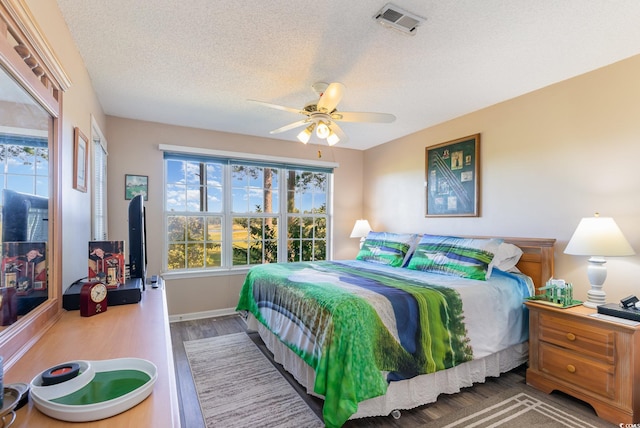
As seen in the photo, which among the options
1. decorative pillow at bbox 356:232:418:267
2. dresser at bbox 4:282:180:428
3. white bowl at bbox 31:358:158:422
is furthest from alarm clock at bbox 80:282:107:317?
decorative pillow at bbox 356:232:418:267

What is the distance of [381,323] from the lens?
6.46 ft

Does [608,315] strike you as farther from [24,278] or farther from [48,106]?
[48,106]

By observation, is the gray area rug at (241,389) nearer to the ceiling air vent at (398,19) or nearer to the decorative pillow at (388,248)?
the decorative pillow at (388,248)

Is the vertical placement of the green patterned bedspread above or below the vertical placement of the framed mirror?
below

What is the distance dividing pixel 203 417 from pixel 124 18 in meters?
2.56

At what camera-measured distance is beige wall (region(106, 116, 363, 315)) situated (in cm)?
361

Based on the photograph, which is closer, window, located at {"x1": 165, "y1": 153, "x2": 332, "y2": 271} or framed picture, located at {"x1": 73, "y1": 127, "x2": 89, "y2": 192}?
framed picture, located at {"x1": 73, "y1": 127, "x2": 89, "y2": 192}

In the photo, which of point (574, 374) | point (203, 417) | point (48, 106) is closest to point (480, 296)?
point (574, 374)

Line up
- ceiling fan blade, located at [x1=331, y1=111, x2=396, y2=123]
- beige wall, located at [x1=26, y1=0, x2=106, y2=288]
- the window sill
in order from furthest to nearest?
the window sill < ceiling fan blade, located at [x1=331, y1=111, x2=396, y2=123] < beige wall, located at [x1=26, y1=0, x2=106, y2=288]

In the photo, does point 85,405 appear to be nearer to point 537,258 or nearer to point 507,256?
point 507,256

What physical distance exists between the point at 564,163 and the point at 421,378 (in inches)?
86.5

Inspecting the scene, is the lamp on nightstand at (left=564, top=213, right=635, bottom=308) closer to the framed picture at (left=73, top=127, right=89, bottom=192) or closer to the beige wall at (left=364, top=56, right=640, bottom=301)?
the beige wall at (left=364, top=56, right=640, bottom=301)

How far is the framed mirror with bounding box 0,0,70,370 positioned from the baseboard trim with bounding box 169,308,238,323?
101 inches

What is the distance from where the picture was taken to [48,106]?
4.43 feet
